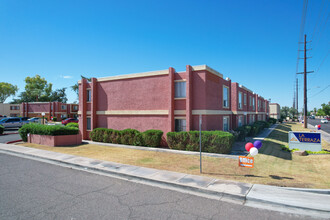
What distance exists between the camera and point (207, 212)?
5.35m

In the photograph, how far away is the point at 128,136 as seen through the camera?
16078mm

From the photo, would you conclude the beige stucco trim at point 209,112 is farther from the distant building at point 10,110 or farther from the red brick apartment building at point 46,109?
the distant building at point 10,110

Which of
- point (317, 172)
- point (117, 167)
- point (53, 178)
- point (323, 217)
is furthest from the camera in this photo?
point (117, 167)

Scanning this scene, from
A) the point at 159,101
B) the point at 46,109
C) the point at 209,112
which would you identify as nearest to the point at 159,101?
the point at 159,101

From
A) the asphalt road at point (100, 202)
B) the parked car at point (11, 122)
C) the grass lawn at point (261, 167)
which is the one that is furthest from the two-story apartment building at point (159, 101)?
the parked car at point (11, 122)

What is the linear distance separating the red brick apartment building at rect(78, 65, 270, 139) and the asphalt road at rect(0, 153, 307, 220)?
7.94 metres

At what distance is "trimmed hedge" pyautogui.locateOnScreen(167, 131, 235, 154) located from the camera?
1228cm

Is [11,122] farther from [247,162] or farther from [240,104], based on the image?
[247,162]

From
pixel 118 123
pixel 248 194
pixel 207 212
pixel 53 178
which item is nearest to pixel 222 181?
pixel 248 194

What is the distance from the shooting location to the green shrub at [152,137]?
1464cm

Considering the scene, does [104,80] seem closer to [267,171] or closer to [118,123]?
[118,123]

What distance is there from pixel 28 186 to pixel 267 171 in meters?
9.79

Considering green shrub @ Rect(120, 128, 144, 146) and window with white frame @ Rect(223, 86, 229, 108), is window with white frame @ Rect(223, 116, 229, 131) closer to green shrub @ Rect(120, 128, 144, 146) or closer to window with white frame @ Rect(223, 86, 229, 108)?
window with white frame @ Rect(223, 86, 229, 108)

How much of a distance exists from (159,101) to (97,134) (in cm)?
677
